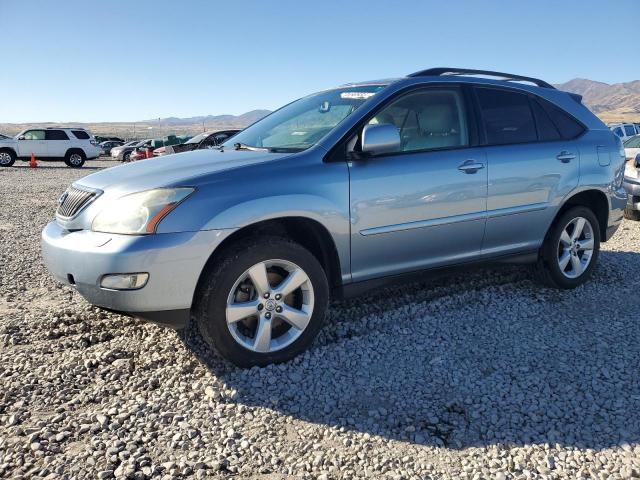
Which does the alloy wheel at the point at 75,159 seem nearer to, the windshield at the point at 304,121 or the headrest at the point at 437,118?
the windshield at the point at 304,121

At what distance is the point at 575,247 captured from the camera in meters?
4.74

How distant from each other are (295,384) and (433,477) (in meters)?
1.03

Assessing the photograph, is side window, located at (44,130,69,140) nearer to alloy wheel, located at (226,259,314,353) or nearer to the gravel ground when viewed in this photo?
the gravel ground

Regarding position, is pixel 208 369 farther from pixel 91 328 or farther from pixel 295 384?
pixel 91 328

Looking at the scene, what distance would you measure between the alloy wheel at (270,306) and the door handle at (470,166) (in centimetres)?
147

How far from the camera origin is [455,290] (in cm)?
465

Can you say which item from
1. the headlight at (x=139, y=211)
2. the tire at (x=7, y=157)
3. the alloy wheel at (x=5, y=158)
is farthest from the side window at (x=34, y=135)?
the headlight at (x=139, y=211)

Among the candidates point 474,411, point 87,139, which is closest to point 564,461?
point 474,411

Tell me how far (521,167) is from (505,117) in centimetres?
45

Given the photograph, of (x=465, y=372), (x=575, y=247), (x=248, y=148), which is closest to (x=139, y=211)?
(x=248, y=148)

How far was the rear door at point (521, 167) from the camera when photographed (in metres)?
4.09

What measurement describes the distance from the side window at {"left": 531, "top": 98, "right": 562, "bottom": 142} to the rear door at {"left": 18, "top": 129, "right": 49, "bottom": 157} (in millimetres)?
25316

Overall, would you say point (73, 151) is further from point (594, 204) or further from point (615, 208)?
point (615, 208)

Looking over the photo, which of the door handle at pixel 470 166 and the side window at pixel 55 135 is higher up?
the side window at pixel 55 135
